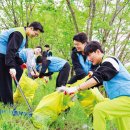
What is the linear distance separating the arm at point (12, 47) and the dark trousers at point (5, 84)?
0.36 m

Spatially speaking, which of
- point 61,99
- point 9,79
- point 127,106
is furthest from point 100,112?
point 9,79

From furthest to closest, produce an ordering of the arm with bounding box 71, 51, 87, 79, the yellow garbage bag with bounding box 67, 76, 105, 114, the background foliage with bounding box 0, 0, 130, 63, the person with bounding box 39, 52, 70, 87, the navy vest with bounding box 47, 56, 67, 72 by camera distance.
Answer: the background foliage with bounding box 0, 0, 130, 63 < the navy vest with bounding box 47, 56, 67, 72 < the person with bounding box 39, 52, 70, 87 < the arm with bounding box 71, 51, 87, 79 < the yellow garbage bag with bounding box 67, 76, 105, 114

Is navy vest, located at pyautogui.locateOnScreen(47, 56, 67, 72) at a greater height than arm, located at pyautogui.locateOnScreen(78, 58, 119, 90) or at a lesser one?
lesser

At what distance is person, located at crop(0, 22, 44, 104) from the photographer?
5465 mm

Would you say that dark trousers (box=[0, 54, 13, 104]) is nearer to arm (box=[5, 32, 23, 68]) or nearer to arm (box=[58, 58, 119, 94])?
arm (box=[5, 32, 23, 68])

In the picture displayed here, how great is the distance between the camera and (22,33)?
18.2ft

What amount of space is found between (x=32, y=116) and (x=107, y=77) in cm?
143

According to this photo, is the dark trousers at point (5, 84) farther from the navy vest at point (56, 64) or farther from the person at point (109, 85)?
the person at point (109, 85)

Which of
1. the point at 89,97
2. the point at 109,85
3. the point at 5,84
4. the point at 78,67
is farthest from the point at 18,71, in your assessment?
the point at 109,85

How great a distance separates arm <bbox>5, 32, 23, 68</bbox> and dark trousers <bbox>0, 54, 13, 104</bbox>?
14.2 inches

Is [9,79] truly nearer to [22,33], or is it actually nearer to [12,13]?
[22,33]

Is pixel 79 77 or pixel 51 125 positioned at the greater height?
pixel 79 77

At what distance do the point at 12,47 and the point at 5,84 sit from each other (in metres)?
0.85

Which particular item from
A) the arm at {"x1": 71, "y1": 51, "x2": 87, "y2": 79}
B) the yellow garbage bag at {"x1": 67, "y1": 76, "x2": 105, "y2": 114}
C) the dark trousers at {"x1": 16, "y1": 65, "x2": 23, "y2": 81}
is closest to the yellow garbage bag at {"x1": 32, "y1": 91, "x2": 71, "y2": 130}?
the yellow garbage bag at {"x1": 67, "y1": 76, "x2": 105, "y2": 114}
